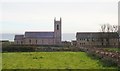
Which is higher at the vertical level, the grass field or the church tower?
the church tower

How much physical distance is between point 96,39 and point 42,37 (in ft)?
55.7

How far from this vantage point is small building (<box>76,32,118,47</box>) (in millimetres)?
78000

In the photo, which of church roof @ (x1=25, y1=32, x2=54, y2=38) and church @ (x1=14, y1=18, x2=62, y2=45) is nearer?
church @ (x1=14, y1=18, x2=62, y2=45)

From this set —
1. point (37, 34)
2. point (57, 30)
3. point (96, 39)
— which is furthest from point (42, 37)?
point (96, 39)

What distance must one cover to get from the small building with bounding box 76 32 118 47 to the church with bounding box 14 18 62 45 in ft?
20.1

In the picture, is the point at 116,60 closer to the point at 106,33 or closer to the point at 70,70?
the point at 70,70

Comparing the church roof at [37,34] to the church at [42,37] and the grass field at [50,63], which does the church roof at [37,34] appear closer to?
the church at [42,37]

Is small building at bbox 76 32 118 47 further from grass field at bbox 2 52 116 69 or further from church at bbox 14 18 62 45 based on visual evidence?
grass field at bbox 2 52 116 69

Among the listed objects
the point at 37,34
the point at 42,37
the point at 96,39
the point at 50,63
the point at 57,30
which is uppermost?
the point at 57,30

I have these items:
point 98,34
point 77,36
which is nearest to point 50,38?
point 77,36

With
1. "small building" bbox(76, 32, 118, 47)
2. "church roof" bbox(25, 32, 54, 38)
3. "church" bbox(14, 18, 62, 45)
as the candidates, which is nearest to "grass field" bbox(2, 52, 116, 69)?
"small building" bbox(76, 32, 118, 47)

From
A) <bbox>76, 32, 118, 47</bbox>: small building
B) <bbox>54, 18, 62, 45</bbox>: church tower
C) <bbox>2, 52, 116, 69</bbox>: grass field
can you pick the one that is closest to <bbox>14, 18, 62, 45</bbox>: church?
<bbox>54, 18, 62, 45</bbox>: church tower

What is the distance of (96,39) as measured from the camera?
271 ft

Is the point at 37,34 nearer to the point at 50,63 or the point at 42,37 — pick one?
the point at 42,37
